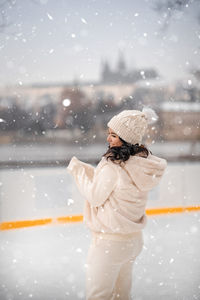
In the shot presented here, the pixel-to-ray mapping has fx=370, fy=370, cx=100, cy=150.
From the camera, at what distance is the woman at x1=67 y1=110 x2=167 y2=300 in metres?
1.58

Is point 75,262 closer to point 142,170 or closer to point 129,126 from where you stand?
point 142,170

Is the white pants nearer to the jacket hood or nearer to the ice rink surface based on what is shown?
the jacket hood

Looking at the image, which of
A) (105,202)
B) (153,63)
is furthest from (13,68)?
(105,202)

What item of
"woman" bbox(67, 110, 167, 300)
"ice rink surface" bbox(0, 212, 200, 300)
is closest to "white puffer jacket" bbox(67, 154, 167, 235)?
"woman" bbox(67, 110, 167, 300)

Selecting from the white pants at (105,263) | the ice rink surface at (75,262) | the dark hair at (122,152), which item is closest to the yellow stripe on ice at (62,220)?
the ice rink surface at (75,262)

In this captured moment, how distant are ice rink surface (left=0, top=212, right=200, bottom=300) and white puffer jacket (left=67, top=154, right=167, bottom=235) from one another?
82 centimetres

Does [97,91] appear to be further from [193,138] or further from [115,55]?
[193,138]

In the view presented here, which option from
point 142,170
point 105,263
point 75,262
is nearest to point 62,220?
point 75,262

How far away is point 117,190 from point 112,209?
0.29 ft

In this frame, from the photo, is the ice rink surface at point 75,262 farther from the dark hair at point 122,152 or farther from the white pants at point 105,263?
the dark hair at point 122,152

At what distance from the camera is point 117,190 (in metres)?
1.59

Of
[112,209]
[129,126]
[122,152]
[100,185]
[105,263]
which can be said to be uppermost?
[129,126]

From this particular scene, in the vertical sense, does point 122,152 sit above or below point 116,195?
above

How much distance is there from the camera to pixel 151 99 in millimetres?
15617
